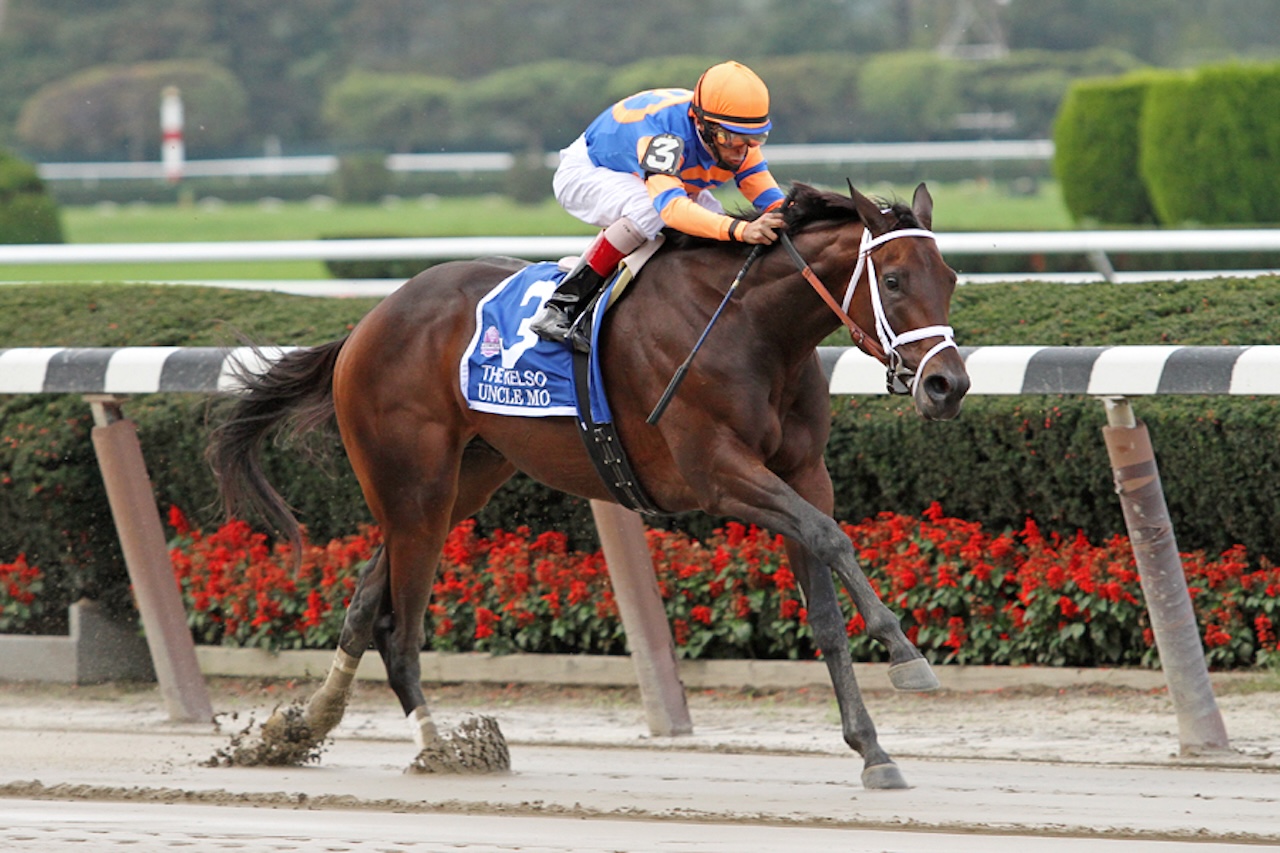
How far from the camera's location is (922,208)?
430cm

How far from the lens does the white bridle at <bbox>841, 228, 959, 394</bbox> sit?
4125 millimetres

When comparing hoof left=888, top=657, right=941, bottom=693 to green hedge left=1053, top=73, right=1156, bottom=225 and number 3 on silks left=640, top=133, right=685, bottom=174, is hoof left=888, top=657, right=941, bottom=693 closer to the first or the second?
number 3 on silks left=640, top=133, right=685, bottom=174

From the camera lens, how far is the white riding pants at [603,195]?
469cm

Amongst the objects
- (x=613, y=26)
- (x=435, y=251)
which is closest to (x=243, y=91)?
(x=613, y=26)

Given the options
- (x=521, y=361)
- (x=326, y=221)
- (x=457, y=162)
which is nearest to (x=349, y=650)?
(x=521, y=361)

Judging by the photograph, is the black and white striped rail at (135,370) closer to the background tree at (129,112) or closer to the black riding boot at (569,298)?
the black riding boot at (569,298)

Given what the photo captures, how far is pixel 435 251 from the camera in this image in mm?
7945

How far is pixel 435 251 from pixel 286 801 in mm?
3830

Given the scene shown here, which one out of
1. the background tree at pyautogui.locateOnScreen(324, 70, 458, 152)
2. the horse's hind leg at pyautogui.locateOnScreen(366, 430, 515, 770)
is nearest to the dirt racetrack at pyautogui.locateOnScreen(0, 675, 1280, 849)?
the horse's hind leg at pyautogui.locateOnScreen(366, 430, 515, 770)

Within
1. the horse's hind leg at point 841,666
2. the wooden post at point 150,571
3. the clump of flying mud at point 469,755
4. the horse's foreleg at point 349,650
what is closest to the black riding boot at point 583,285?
the horse's hind leg at point 841,666

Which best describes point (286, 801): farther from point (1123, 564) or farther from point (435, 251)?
point (435, 251)

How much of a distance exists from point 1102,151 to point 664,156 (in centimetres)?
1541

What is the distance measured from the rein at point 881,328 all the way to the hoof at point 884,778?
85 cm

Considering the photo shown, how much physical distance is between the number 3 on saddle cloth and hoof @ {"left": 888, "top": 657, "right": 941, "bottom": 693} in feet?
3.01
